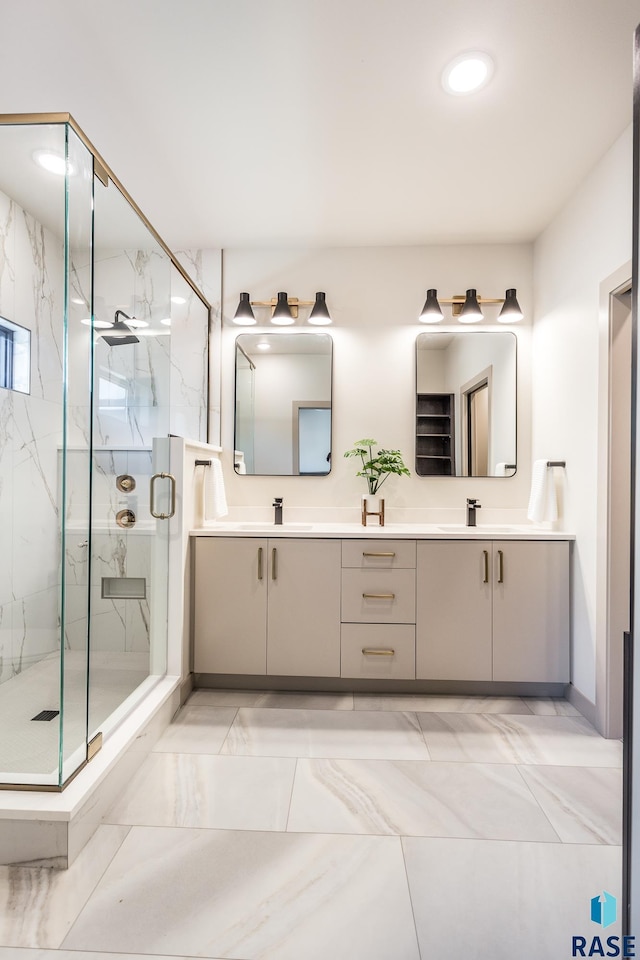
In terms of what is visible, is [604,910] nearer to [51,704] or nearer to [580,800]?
[580,800]

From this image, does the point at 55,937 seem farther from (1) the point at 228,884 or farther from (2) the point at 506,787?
(2) the point at 506,787

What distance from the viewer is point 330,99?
201cm

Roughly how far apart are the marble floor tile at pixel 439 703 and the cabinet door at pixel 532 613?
127 mm

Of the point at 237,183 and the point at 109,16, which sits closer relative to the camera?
the point at 109,16

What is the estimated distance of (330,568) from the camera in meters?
2.72

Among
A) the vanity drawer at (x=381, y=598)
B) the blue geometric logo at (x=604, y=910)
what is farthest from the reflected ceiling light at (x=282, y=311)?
the blue geometric logo at (x=604, y=910)

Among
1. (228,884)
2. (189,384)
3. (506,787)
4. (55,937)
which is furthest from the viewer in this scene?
(189,384)

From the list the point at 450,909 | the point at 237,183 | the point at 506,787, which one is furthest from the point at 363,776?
the point at 237,183

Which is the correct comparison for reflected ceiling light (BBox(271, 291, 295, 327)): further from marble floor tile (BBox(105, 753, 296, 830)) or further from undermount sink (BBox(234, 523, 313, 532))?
marble floor tile (BBox(105, 753, 296, 830))

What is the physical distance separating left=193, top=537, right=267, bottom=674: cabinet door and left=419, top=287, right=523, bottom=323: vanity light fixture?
1.75 metres

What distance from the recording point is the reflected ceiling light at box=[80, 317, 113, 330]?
1.69 m

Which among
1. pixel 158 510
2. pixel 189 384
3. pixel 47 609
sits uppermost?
pixel 189 384

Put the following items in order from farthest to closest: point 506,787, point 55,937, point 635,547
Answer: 1. point 506,787
2. point 55,937
3. point 635,547

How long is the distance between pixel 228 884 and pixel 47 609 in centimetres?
114
